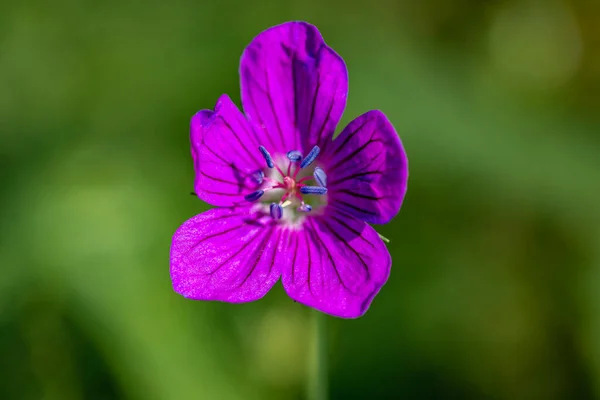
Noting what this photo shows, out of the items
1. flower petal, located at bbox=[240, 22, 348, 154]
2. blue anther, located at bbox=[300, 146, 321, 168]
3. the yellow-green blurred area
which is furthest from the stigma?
the yellow-green blurred area

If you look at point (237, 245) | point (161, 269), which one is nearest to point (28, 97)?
point (161, 269)

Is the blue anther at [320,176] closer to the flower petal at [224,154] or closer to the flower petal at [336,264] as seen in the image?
the flower petal at [336,264]

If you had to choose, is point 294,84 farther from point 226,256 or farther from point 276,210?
point 226,256

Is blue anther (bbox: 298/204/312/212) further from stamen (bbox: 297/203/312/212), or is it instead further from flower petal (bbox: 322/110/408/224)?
flower petal (bbox: 322/110/408/224)

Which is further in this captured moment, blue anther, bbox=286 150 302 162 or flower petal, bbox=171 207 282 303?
blue anther, bbox=286 150 302 162

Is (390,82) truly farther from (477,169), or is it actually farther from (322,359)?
(322,359)

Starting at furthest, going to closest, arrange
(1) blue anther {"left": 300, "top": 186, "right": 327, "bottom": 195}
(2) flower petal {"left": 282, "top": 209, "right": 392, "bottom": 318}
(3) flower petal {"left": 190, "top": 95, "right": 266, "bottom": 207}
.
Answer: (1) blue anther {"left": 300, "top": 186, "right": 327, "bottom": 195}, (3) flower petal {"left": 190, "top": 95, "right": 266, "bottom": 207}, (2) flower petal {"left": 282, "top": 209, "right": 392, "bottom": 318}
